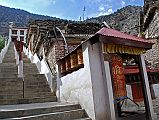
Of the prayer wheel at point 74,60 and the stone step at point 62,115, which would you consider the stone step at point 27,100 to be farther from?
A: the stone step at point 62,115

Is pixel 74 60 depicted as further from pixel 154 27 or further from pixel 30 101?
pixel 154 27

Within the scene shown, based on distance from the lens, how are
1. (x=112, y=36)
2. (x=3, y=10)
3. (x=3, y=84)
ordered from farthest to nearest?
(x=3, y=10)
(x=3, y=84)
(x=112, y=36)

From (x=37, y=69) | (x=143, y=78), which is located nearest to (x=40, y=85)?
(x=37, y=69)

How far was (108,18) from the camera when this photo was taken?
3297cm

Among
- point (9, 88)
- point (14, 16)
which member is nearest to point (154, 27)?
point (9, 88)

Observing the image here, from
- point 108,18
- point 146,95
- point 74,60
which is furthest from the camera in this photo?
point 108,18

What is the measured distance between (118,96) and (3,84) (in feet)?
18.1

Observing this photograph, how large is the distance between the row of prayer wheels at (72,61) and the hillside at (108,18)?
14.2m

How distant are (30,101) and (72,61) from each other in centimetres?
253

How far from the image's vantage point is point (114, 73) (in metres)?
5.90

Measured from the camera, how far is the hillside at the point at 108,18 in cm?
2512

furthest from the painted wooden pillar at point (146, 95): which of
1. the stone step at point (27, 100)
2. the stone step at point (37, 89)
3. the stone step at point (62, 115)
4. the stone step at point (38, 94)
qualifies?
the stone step at point (37, 89)

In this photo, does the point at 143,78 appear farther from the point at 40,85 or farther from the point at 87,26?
the point at 87,26

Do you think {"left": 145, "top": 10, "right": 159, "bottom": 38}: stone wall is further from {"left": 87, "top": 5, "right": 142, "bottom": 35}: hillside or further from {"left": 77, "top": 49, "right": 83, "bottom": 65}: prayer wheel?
{"left": 77, "top": 49, "right": 83, "bottom": 65}: prayer wheel
